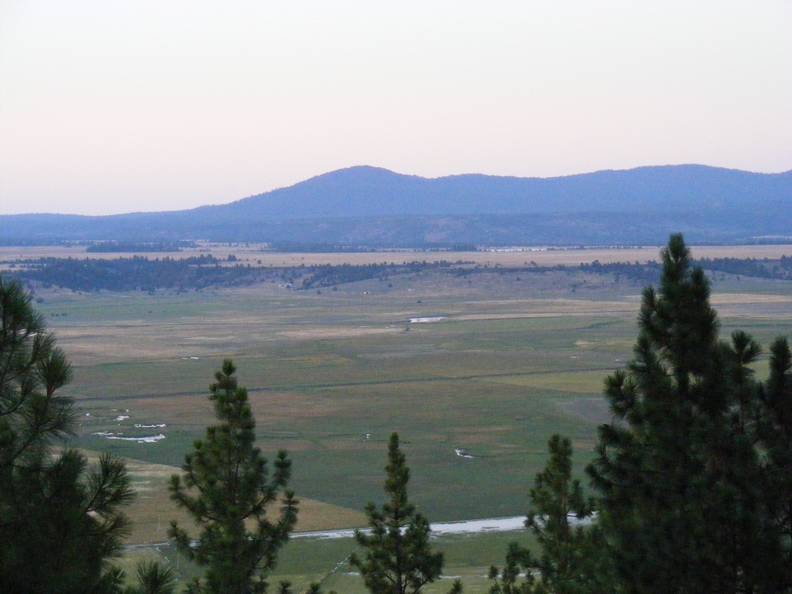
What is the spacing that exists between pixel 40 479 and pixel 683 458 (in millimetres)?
4648

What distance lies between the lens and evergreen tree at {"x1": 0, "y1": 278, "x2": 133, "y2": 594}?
679 cm

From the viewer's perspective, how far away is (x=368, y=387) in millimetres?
47906

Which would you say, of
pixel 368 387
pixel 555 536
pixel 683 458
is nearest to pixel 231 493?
pixel 555 536

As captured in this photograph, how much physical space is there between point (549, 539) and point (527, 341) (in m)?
50.0

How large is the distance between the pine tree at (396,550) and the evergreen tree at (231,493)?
1.64m

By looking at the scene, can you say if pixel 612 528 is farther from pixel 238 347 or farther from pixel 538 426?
pixel 238 347

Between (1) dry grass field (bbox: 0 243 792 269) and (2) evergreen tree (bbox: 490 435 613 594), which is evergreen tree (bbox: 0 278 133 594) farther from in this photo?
(1) dry grass field (bbox: 0 243 792 269)

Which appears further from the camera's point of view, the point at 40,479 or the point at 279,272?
the point at 279,272

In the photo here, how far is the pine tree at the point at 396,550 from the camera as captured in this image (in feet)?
47.8

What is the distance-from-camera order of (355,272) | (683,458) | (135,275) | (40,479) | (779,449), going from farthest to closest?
(135,275)
(355,272)
(683,458)
(779,449)
(40,479)

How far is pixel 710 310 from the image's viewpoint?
9234 millimetres

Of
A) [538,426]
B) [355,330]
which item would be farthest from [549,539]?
[355,330]

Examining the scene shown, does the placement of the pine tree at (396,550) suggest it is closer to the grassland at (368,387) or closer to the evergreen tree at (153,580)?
the grassland at (368,387)

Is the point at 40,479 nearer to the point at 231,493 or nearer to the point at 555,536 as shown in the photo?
the point at 231,493
